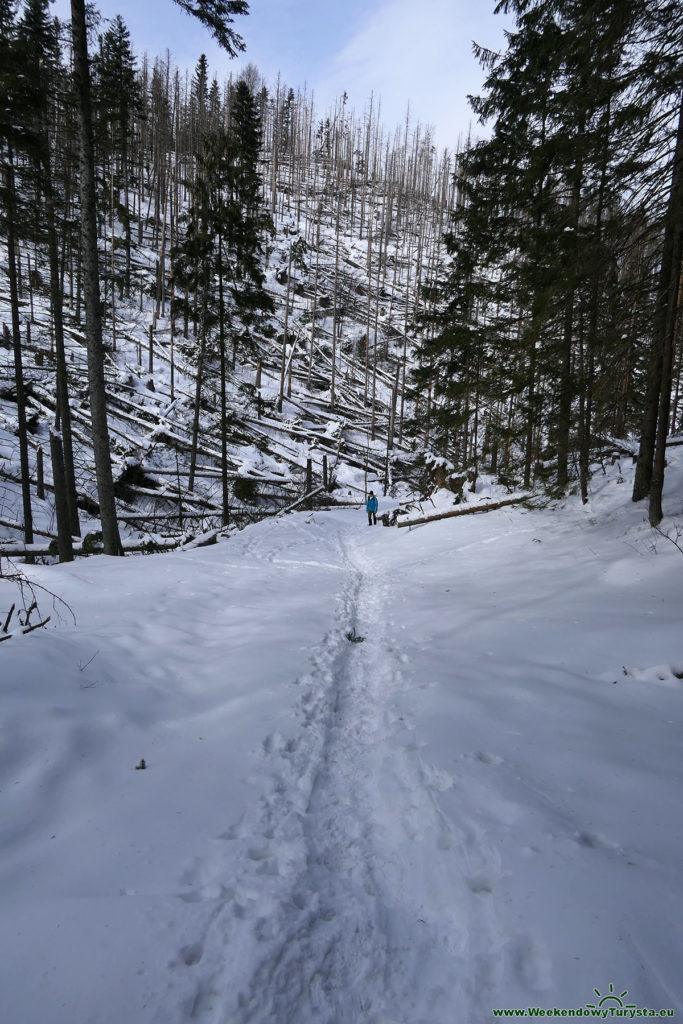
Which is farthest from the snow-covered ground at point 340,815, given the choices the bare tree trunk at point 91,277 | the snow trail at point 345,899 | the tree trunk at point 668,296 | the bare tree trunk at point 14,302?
the bare tree trunk at point 14,302

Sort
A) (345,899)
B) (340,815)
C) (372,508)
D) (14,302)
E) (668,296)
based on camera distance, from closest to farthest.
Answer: (345,899), (340,815), (668,296), (14,302), (372,508)

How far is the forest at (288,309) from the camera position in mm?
5292

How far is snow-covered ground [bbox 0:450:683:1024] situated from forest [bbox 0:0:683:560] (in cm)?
388

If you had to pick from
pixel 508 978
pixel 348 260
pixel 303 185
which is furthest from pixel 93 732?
pixel 303 185

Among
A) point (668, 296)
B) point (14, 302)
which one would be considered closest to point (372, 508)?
point (668, 296)

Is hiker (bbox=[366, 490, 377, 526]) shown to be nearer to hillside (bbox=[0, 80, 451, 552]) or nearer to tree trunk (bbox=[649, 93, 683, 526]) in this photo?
hillside (bbox=[0, 80, 451, 552])

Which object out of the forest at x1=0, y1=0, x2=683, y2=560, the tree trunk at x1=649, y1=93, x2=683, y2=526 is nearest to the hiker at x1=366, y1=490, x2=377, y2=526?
the forest at x1=0, y1=0, x2=683, y2=560

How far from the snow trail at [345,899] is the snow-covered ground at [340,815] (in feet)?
0.04

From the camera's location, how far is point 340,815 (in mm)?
2646

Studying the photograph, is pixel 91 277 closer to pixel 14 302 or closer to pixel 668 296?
pixel 14 302

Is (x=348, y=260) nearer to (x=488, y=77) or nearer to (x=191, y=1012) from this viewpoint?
(x=488, y=77)

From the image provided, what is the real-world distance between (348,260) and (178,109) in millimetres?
26466

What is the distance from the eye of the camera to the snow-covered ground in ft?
5.40

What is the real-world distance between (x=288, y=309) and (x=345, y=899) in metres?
38.7
